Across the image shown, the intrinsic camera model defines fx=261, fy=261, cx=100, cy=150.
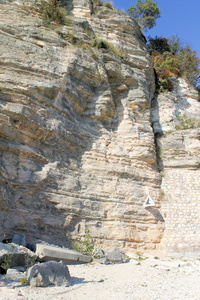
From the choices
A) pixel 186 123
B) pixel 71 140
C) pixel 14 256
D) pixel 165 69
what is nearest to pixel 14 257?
pixel 14 256

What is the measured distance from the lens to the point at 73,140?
29.9 feet

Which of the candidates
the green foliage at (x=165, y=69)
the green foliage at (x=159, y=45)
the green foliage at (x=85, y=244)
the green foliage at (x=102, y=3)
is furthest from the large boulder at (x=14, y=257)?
the green foliage at (x=159, y=45)

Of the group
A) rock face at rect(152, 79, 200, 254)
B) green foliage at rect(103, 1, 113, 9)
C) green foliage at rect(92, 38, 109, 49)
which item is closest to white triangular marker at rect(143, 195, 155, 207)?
rock face at rect(152, 79, 200, 254)

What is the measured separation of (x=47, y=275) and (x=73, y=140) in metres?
5.31

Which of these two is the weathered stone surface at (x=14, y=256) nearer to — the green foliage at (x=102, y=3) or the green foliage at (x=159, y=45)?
the green foliage at (x=102, y=3)

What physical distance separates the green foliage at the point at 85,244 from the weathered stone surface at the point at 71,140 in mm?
237

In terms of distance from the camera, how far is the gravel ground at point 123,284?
4.10 meters

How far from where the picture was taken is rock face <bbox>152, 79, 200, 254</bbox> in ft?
29.7

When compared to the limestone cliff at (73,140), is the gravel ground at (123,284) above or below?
below

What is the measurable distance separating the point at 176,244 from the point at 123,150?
381cm

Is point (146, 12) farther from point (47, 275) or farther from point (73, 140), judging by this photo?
point (47, 275)

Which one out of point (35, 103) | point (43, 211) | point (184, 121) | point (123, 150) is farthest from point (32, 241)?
point (184, 121)

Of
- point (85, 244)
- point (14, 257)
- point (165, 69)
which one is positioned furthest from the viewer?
point (165, 69)

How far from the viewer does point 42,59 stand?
934 cm
